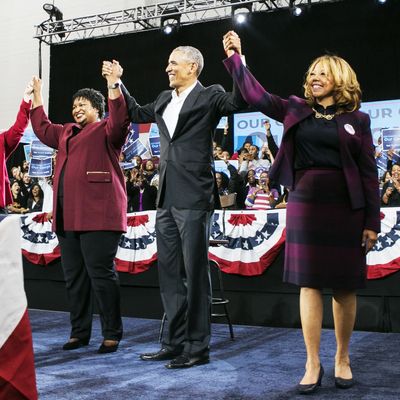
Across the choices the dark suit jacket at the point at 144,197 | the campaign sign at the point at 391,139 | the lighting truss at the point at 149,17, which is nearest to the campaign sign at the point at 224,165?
the dark suit jacket at the point at 144,197

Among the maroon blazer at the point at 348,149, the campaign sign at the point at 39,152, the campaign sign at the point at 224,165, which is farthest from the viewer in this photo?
the campaign sign at the point at 224,165

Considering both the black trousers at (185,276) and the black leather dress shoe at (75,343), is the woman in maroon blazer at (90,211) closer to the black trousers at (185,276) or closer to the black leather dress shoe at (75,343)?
the black leather dress shoe at (75,343)

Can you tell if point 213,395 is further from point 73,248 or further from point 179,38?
point 179,38

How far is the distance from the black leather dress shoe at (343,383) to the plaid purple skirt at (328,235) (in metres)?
0.36

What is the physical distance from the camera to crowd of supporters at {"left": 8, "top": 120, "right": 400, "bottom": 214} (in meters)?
6.98

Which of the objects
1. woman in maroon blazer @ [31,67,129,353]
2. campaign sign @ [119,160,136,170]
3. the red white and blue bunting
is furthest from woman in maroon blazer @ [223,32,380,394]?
campaign sign @ [119,160,136,170]

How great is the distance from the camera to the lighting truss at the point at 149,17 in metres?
9.23

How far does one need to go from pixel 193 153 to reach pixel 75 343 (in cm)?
126

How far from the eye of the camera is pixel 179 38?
10156mm

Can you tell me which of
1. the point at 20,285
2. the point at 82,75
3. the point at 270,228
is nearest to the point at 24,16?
the point at 82,75

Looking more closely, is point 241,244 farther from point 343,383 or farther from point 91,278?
point 343,383

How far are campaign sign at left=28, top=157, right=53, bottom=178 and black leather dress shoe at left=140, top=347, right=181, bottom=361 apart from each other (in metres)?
3.90

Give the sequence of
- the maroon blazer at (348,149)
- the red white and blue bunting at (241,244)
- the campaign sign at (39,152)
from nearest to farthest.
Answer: the maroon blazer at (348,149) < the red white and blue bunting at (241,244) < the campaign sign at (39,152)

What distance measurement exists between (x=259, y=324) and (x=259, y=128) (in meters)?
5.36
